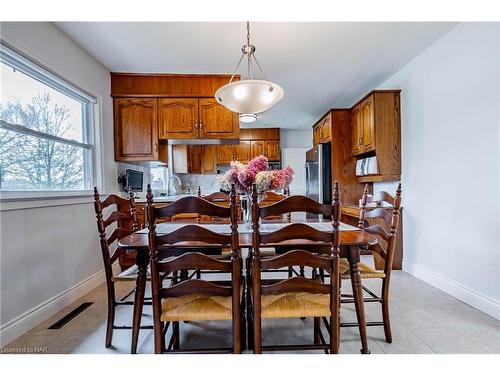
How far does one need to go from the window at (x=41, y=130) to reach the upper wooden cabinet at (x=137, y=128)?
41 centimetres

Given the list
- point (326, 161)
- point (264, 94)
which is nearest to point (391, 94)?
point (326, 161)

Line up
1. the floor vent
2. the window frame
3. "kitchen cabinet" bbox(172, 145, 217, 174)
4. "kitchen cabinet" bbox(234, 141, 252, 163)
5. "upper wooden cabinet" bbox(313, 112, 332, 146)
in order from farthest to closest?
"kitchen cabinet" bbox(234, 141, 252, 163) < "kitchen cabinet" bbox(172, 145, 217, 174) < "upper wooden cabinet" bbox(313, 112, 332, 146) < the floor vent < the window frame

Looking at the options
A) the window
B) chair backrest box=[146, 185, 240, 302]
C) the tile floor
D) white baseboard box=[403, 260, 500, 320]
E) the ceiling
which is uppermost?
the ceiling

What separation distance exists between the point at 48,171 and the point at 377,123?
3.52 metres

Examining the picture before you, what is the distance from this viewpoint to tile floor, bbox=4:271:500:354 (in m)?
1.70

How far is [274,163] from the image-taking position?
628cm

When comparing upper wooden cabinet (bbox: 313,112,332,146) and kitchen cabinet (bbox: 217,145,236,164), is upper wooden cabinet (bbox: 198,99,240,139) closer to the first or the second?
upper wooden cabinet (bbox: 313,112,332,146)

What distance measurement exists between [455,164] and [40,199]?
360cm

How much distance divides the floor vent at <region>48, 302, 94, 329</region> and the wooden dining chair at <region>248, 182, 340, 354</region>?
5.38ft

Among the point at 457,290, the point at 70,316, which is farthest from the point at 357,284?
the point at 70,316

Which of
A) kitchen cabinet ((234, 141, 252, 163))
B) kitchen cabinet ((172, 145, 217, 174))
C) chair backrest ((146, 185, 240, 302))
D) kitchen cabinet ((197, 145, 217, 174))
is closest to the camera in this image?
chair backrest ((146, 185, 240, 302))

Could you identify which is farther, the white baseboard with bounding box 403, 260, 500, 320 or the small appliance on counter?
the small appliance on counter

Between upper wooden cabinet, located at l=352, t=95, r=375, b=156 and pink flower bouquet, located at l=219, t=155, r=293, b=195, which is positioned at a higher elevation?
upper wooden cabinet, located at l=352, t=95, r=375, b=156

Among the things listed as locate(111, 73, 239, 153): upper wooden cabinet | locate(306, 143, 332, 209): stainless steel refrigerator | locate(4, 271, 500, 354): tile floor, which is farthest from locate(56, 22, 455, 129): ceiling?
locate(4, 271, 500, 354): tile floor
